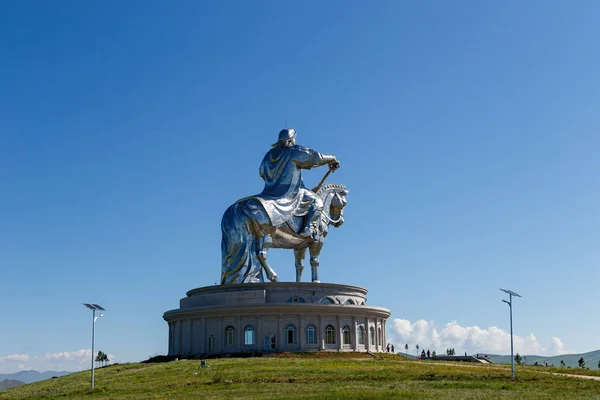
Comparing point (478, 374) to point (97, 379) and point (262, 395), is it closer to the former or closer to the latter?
point (262, 395)

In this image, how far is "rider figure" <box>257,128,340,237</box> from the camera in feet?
175

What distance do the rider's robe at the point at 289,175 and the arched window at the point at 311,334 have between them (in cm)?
762

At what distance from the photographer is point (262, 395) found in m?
27.9

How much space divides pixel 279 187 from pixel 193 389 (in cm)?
2487

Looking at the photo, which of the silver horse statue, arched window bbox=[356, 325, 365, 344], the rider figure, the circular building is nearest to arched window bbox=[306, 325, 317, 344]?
the circular building

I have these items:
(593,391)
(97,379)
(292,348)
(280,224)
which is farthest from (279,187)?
(593,391)

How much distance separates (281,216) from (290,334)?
789 cm

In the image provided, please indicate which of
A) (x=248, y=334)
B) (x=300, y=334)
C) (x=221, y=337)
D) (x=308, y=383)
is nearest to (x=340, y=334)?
(x=300, y=334)

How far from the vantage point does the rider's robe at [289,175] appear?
5303 cm

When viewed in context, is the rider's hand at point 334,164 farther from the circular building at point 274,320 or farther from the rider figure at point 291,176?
the circular building at point 274,320

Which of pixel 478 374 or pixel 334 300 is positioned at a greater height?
pixel 334 300

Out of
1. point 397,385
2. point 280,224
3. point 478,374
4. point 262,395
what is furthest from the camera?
point 280,224

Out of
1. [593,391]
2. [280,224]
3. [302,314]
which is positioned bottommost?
[593,391]

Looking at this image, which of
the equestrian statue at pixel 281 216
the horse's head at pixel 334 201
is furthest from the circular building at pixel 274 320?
the horse's head at pixel 334 201
